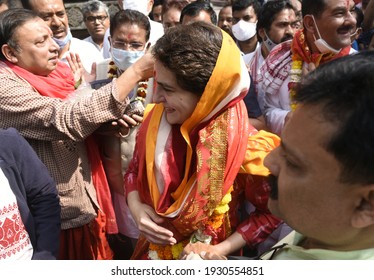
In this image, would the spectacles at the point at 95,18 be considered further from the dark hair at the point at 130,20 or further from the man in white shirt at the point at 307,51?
the man in white shirt at the point at 307,51

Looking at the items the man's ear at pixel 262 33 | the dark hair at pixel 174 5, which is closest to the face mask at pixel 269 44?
the man's ear at pixel 262 33

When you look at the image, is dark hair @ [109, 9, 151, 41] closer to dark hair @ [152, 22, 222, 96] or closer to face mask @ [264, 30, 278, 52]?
dark hair @ [152, 22, 222, 96]

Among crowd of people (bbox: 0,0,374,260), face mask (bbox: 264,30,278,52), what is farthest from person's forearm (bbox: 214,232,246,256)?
face mask (bbox: 264,30,278,52)

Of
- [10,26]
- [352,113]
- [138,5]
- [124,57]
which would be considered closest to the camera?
[352,113]

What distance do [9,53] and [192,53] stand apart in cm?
108

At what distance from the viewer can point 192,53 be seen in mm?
1662

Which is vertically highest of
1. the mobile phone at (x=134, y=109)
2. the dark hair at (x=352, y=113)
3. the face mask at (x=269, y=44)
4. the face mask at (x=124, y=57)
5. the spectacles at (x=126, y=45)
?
the dark hair at (x=352, y=113)

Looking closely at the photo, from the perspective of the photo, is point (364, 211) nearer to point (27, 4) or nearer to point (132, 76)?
point (132, 76)

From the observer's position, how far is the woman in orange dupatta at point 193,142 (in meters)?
1.67

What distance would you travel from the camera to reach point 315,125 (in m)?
0.93

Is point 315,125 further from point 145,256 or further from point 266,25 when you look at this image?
point 266,25

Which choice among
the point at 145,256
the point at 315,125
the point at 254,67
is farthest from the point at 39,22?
the point at 254,67

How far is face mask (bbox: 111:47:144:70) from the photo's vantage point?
103 inches

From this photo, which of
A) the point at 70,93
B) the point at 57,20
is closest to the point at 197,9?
the point at 57,20
